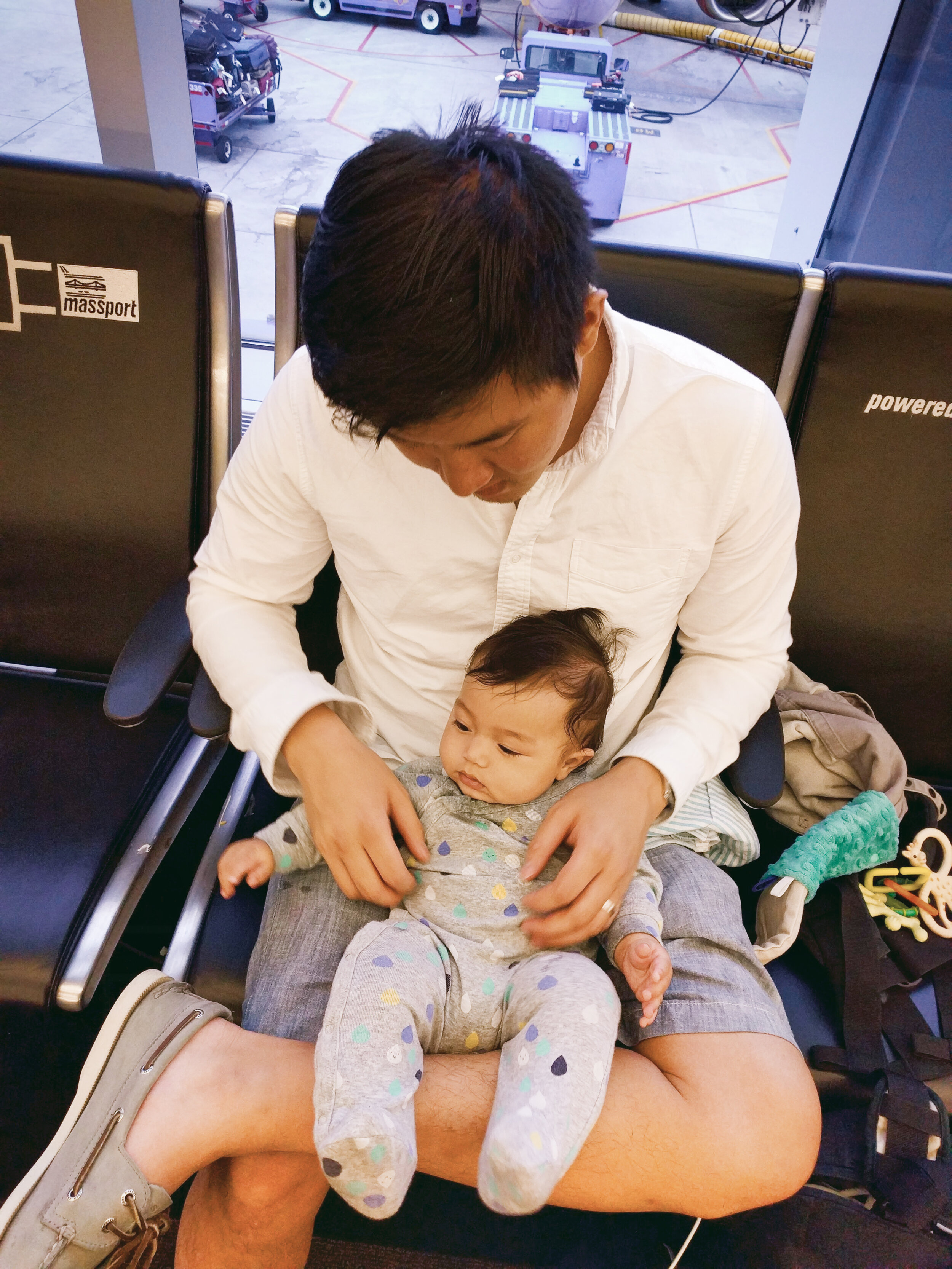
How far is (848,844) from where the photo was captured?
1276mm

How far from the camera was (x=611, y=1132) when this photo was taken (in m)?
0.95

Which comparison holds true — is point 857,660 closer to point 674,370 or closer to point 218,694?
point 674,370

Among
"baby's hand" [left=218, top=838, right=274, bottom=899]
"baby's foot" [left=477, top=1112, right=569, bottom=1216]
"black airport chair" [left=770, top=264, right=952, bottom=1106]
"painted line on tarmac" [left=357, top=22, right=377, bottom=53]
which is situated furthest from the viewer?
"painted line on tarmac" [left=357, top=22, right=377, bottom=53]

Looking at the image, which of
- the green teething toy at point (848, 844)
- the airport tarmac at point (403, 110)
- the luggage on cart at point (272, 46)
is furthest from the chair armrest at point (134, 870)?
the luggage on cart at point (272, 46)

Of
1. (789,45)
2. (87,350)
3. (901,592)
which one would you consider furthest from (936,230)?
(87,350)

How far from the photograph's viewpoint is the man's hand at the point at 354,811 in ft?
3.54

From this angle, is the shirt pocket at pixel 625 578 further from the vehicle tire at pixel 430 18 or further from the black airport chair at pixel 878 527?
the vehicle tire at pixel 430 18

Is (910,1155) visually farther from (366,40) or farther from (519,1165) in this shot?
(366,40)

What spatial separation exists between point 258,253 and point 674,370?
74.4 inches

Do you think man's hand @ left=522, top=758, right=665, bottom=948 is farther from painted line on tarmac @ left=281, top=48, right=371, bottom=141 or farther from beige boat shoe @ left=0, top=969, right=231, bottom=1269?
painted line on tarmac @ left=281, top=48, right=371, bottom=141

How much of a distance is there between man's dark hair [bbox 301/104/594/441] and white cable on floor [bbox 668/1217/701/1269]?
3.80 ft

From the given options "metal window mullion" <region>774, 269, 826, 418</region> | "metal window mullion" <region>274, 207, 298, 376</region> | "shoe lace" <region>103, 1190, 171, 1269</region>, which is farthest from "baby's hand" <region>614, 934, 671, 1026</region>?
"metal window mullion" <region>274, 207, 298, 376</region>

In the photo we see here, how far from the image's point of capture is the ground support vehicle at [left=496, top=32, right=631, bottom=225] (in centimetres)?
259

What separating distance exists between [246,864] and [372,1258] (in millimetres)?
830
